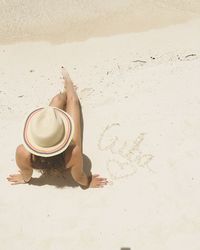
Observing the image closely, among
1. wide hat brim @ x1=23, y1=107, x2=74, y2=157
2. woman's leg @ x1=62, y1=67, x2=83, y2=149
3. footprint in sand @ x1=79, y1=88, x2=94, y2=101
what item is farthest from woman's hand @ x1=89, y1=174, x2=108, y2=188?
footprint in sand @ x1=79, y1=88, x2=94, y2=101

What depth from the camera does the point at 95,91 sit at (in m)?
4.62

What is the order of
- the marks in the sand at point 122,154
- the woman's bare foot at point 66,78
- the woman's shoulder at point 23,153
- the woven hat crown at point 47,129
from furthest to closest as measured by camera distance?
the woman's bare foot at point 66,78, the marks in the sand at point 122,154, the woman's shoulder at point 23,153, the woven hat crown at point 47,129

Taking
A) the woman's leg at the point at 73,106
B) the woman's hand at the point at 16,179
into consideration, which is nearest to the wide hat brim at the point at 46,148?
the woman's leg at the point at 73,106

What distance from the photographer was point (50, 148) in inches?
125

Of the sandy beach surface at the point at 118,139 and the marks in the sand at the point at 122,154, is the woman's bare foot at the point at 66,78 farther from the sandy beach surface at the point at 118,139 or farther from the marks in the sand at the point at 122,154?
the marks in the sand at the point at 122,154

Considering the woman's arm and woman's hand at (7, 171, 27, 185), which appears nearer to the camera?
the woman's arm

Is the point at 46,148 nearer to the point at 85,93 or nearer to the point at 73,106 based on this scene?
the point at 73,106

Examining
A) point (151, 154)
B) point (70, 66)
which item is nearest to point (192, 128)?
point (151, 154)

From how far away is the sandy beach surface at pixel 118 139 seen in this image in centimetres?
349

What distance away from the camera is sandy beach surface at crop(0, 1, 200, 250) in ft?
11.5

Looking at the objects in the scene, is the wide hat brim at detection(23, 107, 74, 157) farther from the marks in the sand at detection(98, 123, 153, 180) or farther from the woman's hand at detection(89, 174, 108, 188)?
the marks in the sand at detection(98, 123, 153, 180)

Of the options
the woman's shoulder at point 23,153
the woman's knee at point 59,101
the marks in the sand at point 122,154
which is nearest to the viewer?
the woman's shoulder at point 23,153

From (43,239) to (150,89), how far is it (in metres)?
1.94

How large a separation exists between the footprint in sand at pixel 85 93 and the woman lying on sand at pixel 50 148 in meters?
0.77
